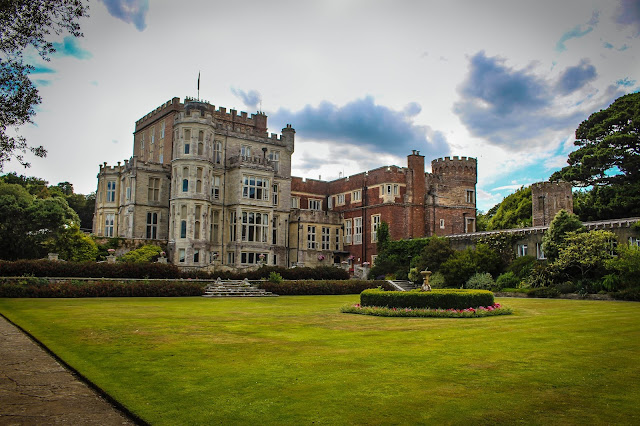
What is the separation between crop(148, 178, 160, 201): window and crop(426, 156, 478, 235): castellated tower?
2501 cm

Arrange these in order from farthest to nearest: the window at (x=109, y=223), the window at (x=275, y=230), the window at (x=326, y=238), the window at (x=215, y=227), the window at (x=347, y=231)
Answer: the window at (x=347, y=231) → the window at (x=326, y=238) → the window at (x=275, y=230) → the window at (x=109, y=223) → the window at (x=215, y=227)

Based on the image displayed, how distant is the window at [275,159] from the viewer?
48500 millimetres

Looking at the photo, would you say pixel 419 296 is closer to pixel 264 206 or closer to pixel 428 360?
pixel 428 360

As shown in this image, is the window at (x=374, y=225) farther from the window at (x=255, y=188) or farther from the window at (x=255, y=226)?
the window at (x=255, y=188)

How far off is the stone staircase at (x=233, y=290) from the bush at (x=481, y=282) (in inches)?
519

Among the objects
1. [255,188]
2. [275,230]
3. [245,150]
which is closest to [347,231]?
[275,230]

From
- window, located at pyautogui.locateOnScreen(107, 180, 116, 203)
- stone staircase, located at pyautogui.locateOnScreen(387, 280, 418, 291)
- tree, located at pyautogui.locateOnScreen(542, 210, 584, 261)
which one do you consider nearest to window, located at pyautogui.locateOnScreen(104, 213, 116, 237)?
window, located at pyautogui.locateOnScreen(107, 180, 116, 203)

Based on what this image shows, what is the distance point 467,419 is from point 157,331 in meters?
9.21

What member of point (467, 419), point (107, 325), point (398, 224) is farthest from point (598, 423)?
A: point (398, 224)

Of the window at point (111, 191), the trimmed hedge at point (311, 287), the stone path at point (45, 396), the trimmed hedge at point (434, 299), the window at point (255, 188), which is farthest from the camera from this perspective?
the window at point (111, 191)

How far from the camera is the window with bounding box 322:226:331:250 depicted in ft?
174

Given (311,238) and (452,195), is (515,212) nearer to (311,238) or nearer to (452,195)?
(452,195)

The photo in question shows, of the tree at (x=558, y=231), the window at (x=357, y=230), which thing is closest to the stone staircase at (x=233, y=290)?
the tree at (x=558, y=231)

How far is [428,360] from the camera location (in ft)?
32.5
